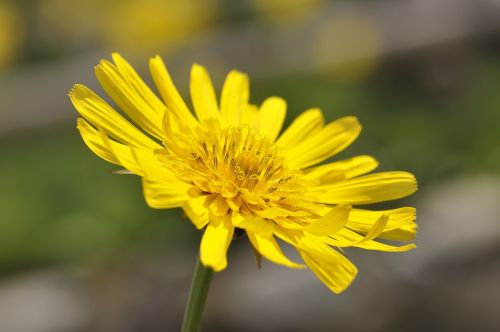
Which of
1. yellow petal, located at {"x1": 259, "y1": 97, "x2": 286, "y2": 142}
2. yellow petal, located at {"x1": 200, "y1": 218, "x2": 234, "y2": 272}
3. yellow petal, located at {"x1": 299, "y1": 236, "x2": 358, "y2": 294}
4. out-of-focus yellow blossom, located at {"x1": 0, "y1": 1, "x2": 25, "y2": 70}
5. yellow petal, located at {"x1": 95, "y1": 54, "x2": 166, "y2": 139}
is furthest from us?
out-of-focus yellow blossom, located at {"x1": 0, "y1": 1, "x2": 25, "y2": 70}

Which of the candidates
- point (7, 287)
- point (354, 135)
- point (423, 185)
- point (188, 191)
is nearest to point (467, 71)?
point (423, 185)

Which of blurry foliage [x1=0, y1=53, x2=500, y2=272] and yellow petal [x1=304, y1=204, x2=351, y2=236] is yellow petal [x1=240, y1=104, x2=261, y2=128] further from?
blurry foliage [x1=0, y1=53, x2=500, y2=272]

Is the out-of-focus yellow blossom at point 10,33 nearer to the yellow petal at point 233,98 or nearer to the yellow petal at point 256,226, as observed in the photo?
the yellow petal at point 233,98

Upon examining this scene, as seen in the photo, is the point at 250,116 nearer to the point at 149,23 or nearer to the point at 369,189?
the point at 369,189

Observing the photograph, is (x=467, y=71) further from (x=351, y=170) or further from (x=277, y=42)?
(x=351, y=170)

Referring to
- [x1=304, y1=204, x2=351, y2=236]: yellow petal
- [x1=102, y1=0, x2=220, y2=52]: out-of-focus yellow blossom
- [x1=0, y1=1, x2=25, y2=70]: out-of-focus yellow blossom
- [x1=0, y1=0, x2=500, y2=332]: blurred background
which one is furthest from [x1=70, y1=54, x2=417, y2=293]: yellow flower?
[x1=0, y1=1, x2=25, y2=70]: out-of-focus yellow blossom

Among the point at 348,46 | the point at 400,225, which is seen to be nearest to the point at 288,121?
the point at 348,46
